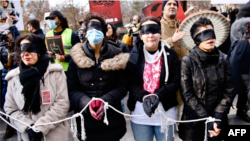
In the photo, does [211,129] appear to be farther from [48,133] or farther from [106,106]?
[48,133]

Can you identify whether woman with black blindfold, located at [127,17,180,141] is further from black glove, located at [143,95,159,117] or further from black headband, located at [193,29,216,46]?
black headband, located at [193,29,216,46]

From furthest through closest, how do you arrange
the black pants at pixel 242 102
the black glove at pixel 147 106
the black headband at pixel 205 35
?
the black pants at pixel 242 102, the black headband at pixel 205 35, the black glove at pixel 147 106

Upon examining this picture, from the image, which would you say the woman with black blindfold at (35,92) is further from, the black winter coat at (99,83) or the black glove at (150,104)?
the black glove at (150,104)

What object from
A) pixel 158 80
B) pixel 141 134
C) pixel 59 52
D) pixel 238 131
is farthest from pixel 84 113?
pixel 238 131

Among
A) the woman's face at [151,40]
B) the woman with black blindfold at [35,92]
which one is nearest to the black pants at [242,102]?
the woman's face at [151,40]

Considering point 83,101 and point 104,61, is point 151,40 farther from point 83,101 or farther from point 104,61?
point 83,101

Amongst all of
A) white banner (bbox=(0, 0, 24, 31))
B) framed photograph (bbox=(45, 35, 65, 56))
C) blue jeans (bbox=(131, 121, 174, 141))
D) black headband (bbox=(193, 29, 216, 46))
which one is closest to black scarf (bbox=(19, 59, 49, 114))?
framed photograph (bbox=(45, 35, 65, 56))

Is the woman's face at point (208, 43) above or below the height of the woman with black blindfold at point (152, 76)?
above

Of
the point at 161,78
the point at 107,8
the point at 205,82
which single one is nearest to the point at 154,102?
the point at 161,78

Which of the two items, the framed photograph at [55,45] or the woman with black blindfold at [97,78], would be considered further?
the framed photograph at [55,45]

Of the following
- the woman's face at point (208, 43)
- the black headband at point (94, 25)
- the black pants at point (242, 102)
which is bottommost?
the black pants at point (242, 102)

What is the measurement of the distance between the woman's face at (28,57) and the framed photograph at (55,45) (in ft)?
3.18

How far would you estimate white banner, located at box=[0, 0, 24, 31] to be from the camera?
4930 mm

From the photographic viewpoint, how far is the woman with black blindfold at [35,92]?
220 cm
